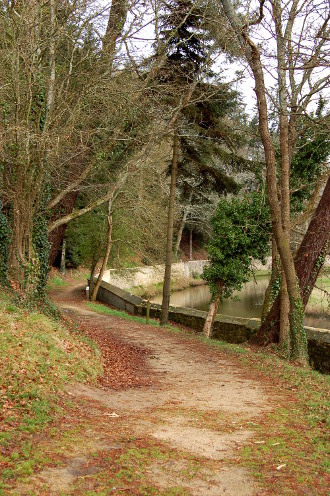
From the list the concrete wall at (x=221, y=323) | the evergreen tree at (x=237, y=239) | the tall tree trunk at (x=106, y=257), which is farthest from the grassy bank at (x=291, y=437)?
the tall tree trunk at (x=106, y=257)

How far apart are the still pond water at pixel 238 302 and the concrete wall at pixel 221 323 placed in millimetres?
2772

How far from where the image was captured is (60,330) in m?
8.88

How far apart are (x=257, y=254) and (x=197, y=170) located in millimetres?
3717

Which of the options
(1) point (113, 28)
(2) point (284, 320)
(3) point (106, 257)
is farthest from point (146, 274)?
(1) point (113, 28)

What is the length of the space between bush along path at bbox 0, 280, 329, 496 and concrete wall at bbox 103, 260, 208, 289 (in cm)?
1636

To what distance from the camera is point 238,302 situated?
28609mm

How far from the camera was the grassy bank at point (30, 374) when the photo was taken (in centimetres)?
397

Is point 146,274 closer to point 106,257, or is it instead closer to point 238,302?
point 238,302

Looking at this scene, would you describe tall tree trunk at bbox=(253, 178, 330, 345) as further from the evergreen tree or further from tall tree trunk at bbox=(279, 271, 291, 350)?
the evergreen tree

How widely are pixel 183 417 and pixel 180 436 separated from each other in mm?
910

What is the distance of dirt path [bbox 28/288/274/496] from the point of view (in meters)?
3.76

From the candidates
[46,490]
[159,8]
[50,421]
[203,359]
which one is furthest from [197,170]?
[46,490]

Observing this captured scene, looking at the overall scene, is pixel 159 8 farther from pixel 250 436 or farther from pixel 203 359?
pixel 250 436

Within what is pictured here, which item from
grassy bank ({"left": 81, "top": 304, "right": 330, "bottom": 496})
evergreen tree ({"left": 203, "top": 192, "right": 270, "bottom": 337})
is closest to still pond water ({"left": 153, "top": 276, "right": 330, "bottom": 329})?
evergreen tree ({"left": 203, "top": 192, "right": 270, "bottom": 337})
